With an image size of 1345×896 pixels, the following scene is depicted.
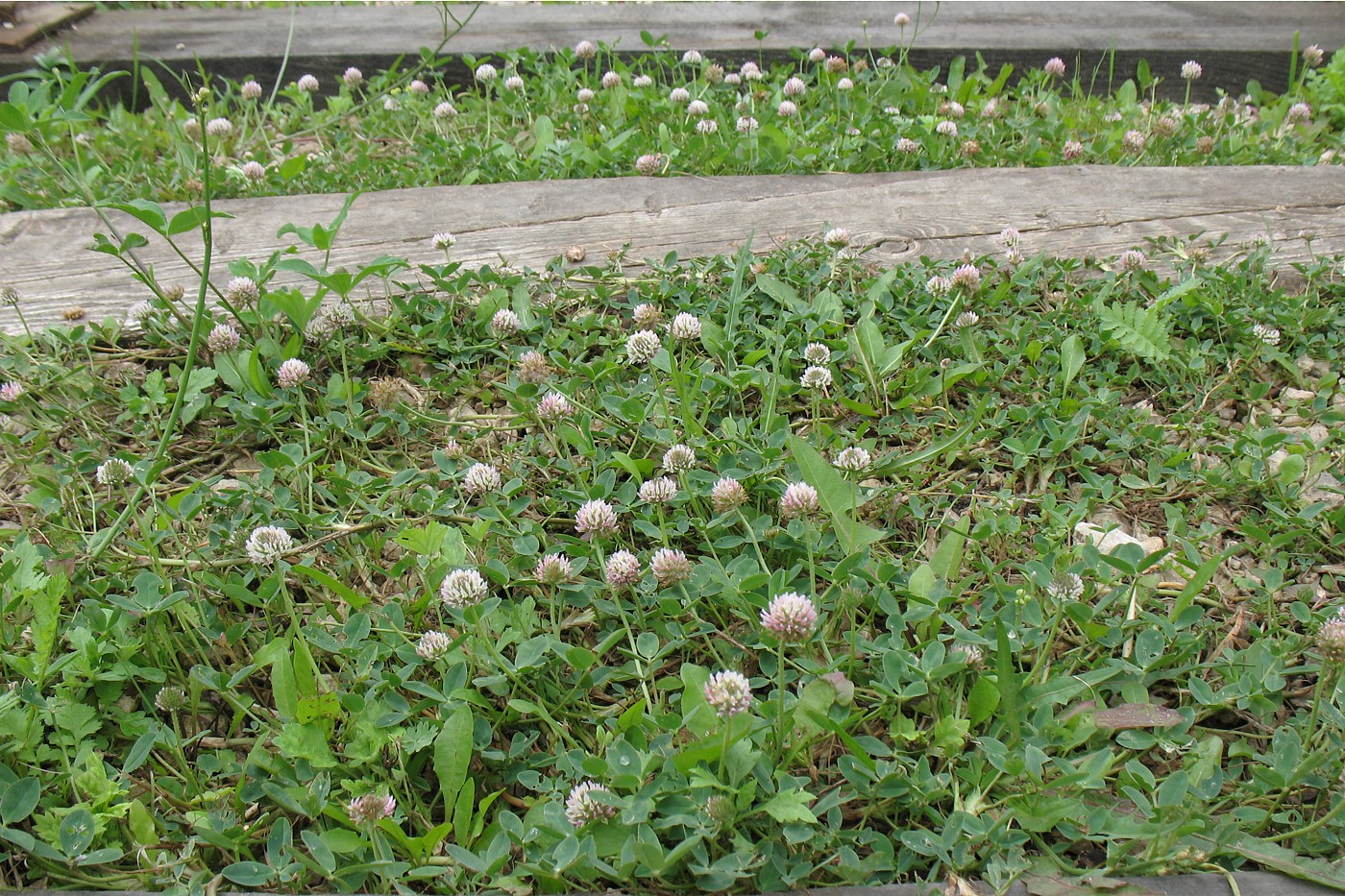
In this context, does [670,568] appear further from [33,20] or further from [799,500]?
[33,20]

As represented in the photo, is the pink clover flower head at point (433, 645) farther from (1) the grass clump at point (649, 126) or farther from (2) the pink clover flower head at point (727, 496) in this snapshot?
(1) the grass clump at point (649, 126)

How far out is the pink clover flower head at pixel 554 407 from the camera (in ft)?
6.13

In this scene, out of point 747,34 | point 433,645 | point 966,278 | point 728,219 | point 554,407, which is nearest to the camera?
point 433,645

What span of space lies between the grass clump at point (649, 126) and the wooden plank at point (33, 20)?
189 millimetres

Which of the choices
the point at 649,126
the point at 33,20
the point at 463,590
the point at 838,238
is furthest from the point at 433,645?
the point at 33,20

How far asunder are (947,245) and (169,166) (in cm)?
252

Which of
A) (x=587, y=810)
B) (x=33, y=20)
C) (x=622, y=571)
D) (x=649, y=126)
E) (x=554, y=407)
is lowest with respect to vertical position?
(x=587, y=810)

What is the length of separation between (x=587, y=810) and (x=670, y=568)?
0.44 m

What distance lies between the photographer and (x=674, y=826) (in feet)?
4.08

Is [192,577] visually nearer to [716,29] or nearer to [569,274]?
[569,274]

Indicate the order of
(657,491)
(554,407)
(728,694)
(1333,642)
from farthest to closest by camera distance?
(554,407), (657,491), (1333,642), (728,694)

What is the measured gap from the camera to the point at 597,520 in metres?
1.63

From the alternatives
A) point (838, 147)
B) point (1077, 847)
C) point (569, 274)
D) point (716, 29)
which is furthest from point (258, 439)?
point (716, 29)

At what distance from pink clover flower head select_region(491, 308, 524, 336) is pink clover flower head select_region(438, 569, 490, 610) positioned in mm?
847
